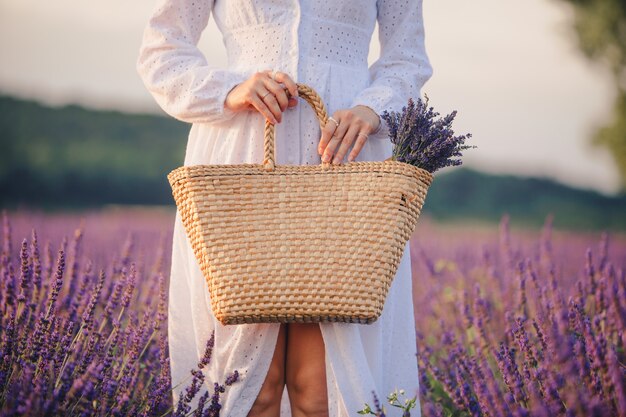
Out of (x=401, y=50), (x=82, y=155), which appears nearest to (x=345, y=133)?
(x=401, y=50)

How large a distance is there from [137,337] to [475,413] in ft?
2.85

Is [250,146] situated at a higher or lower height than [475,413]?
higher

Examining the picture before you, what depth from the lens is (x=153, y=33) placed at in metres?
1.81

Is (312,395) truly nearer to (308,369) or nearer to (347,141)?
(308,369)

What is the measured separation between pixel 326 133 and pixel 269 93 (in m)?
0.16

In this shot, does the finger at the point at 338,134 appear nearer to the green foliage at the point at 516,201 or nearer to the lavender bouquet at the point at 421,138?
the lavender bouquet at the point at 421,138

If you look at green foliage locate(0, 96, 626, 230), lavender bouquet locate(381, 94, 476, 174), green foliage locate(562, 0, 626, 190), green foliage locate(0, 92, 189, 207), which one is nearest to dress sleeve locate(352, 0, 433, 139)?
lavender bouquet locate(381, 94, 476, 174)

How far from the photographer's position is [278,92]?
1600 millimetres

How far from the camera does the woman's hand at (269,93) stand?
5.26 feet

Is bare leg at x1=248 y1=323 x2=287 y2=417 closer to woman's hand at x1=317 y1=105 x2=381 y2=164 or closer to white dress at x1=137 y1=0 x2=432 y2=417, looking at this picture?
white dress at x1=137 y1=0 x2=432 y2=417

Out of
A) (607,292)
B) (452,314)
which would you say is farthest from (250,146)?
(452,314)

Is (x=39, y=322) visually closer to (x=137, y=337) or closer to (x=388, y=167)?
(x=137, y=337)

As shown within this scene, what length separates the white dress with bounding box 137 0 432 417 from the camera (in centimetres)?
171

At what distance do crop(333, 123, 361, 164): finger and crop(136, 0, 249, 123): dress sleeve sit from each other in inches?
12.1
